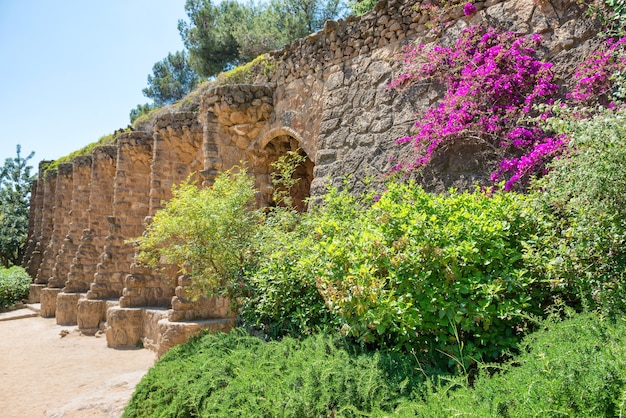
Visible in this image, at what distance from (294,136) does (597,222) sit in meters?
5.95

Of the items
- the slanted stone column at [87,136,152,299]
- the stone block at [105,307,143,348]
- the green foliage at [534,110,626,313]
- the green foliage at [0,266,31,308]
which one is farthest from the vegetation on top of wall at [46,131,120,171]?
the green foliage at [534,110,626,313]

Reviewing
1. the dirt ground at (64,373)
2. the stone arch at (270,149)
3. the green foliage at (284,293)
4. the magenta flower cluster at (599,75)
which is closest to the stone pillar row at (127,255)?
the dirt ground at (64,373)

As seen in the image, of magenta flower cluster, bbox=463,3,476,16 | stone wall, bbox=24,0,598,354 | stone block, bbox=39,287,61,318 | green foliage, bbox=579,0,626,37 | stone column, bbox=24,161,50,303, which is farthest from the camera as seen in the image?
stone column, bbox=24,161,50,303

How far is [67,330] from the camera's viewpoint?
1137 cm

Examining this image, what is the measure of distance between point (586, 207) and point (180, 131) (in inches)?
352

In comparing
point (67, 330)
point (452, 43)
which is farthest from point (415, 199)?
point (67, 330)

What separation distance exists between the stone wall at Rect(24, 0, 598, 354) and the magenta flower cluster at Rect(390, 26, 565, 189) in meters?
0.19

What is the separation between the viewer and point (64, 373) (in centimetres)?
761

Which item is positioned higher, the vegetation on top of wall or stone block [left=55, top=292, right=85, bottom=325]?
the vegetation on top of wall

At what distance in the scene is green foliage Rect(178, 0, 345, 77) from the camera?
18.2 meters

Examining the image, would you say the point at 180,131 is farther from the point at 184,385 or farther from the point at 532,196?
the point at 532,196

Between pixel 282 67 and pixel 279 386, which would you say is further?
pixel 282 67

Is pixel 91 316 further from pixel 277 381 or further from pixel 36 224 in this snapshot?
pixel 36 224

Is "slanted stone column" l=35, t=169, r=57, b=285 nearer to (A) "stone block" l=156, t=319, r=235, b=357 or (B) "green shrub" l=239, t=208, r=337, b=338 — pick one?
(A) "stone block" l=156, t=319, r=235, b=357
